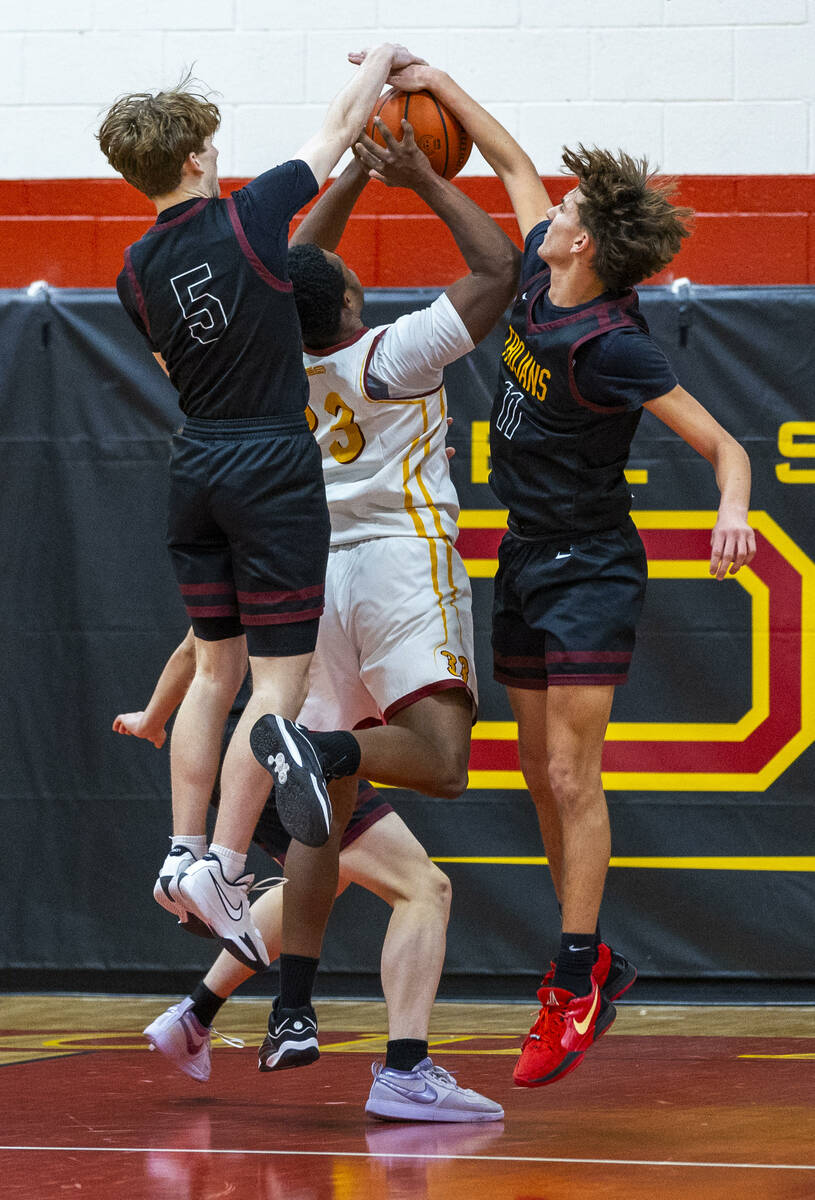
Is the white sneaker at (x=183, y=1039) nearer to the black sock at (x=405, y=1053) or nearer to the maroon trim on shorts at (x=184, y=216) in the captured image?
the black sock at (x=405, y=1053)

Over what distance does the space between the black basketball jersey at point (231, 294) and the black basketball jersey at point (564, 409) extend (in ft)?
1.85

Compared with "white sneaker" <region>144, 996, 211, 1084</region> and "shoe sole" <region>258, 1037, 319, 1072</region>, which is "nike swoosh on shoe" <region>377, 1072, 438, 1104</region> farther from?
"white sneaker" <region>144, 996, 211, 1084</region>

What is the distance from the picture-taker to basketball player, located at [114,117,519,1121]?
3.53m

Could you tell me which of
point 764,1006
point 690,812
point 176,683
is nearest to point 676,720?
point 690,812

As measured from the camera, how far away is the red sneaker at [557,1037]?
11.0 ft

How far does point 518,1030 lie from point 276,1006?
5.49ft

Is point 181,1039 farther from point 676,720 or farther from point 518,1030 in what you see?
point 676,720

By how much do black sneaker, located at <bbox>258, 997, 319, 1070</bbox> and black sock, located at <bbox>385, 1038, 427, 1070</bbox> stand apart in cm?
17

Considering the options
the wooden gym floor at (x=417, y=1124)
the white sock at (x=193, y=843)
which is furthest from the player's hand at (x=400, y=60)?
the wooden gym floor at (x=417, y=1124)

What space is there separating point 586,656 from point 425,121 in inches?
55.6

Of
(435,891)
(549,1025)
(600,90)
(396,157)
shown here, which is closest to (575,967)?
(549,1025)

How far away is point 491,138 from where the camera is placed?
3887 millimetres

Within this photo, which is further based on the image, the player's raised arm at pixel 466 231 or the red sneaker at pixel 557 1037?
the player's raised arm at pixel 466 231

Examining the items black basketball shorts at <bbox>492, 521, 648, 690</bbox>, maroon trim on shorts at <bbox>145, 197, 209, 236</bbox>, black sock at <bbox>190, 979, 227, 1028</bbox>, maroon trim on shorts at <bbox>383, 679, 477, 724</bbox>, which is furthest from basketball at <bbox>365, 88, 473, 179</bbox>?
black sock at <bbox>190, 979, 227, 1028</bbox>
